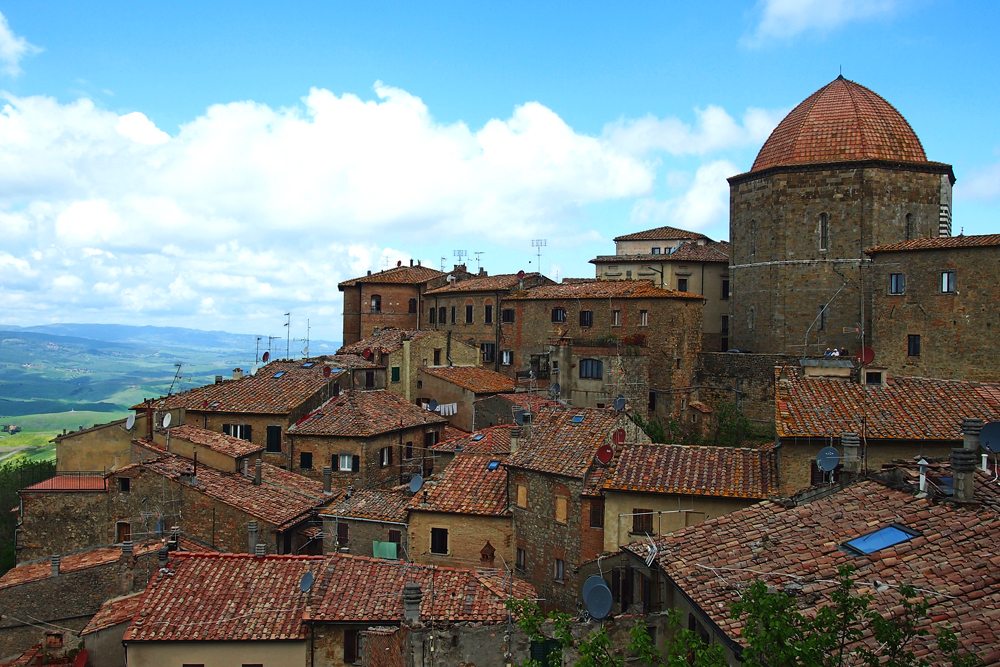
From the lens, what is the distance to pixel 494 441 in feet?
108

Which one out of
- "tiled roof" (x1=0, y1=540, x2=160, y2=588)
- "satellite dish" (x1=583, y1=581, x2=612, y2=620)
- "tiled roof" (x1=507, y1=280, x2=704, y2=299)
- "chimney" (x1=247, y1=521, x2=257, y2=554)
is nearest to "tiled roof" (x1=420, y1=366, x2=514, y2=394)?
"tiled roof" (x1=507, y1=280, x2=704, y2=299)

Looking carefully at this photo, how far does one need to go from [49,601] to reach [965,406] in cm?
2721

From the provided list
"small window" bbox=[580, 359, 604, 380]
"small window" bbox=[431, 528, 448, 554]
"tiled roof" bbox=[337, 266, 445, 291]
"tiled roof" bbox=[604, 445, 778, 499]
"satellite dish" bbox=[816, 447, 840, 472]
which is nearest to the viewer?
"satellite dish" bbox=[816, 447, 840, 472]

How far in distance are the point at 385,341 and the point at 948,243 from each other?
29078mm

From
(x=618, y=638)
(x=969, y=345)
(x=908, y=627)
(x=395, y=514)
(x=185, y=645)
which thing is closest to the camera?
(x=908, y=627)

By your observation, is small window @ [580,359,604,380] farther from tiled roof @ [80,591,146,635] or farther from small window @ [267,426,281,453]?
tiled roof @ [80,591,146,635]

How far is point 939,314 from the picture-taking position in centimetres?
3562

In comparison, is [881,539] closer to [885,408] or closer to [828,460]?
[828,460]

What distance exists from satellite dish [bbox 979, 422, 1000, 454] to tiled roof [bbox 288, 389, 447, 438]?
25282 millimetres

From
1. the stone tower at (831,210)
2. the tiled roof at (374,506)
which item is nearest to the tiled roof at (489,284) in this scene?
the stone tower at (831,210)

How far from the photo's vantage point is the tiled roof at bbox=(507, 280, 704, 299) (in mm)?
43906

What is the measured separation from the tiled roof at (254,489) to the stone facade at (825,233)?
80.5ft

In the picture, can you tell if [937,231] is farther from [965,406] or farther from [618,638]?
[618,638]

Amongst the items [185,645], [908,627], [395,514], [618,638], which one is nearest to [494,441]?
[395,514]
